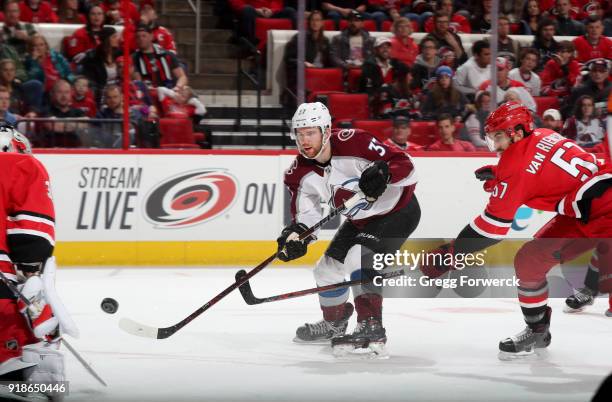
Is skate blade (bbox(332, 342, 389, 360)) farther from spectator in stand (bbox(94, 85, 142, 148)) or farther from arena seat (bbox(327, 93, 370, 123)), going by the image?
spectator in stand (bbox(94, 85, 142, 148))

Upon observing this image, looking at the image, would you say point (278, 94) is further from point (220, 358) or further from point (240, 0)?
point (220, 358)

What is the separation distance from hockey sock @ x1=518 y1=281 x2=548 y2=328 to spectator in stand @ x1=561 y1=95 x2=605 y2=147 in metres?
3.01

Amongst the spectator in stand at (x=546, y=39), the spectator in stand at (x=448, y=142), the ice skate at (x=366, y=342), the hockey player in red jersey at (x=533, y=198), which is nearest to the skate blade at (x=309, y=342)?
the ice skate at (x=366, y=342)

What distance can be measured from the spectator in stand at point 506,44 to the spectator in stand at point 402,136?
86 cm

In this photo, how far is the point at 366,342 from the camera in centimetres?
432

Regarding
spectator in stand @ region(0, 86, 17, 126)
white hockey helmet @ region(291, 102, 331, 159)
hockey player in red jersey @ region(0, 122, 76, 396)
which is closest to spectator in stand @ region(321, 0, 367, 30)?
spectator in stand @ region(0, 86, 17, 126)

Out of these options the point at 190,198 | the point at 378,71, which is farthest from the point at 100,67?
the point at 378,71

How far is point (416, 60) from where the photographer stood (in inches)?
286

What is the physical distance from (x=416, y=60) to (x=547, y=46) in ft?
3.43

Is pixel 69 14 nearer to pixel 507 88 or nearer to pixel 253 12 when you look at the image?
pixel 253 12

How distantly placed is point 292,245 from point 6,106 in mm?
3153

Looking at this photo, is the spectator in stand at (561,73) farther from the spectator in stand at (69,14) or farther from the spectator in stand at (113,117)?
the spectator in stand at (69,14)

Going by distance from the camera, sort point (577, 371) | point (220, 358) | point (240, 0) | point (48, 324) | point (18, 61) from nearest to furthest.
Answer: point (48, 324), point (577, 371), point (220, 358), point (18, 61), point (240, 0)

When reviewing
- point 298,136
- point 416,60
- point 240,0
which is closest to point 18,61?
point 240,0
